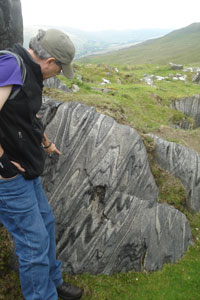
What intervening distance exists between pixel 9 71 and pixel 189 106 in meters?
33.0

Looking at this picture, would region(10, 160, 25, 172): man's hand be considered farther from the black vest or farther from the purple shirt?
the purple shirt

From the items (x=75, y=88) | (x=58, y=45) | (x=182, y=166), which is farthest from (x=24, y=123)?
(x=75, y=88)

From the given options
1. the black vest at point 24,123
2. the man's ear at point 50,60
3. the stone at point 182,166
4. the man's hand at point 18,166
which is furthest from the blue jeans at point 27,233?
the stone at point 182,166

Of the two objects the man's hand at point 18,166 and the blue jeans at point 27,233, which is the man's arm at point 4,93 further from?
the blue jeans at point 27,233

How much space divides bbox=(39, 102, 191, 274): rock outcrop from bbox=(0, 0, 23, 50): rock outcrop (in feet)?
10.5

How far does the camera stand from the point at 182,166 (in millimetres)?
12734

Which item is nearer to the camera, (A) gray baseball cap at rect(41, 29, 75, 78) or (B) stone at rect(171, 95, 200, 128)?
(A) gray baseball cap at rect(41, 29, 75, 78)

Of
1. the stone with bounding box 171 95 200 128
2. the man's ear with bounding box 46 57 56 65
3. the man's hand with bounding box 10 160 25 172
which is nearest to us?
the man's hand with bounding box 10 160 25 172

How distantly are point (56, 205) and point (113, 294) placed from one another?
3549 mm

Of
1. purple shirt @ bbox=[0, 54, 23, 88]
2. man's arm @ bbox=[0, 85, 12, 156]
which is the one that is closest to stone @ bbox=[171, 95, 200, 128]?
purple shirt @ bbox=[0, 54, 23, 88]

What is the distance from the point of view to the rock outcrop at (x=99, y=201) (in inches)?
338

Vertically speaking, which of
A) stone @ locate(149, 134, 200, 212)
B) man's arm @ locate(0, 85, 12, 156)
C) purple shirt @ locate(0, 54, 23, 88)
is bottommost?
stone @ locate(149, 134, 200, 212)

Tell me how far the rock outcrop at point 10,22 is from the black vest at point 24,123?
484cm

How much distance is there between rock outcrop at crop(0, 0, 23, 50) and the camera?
859 centimetres
